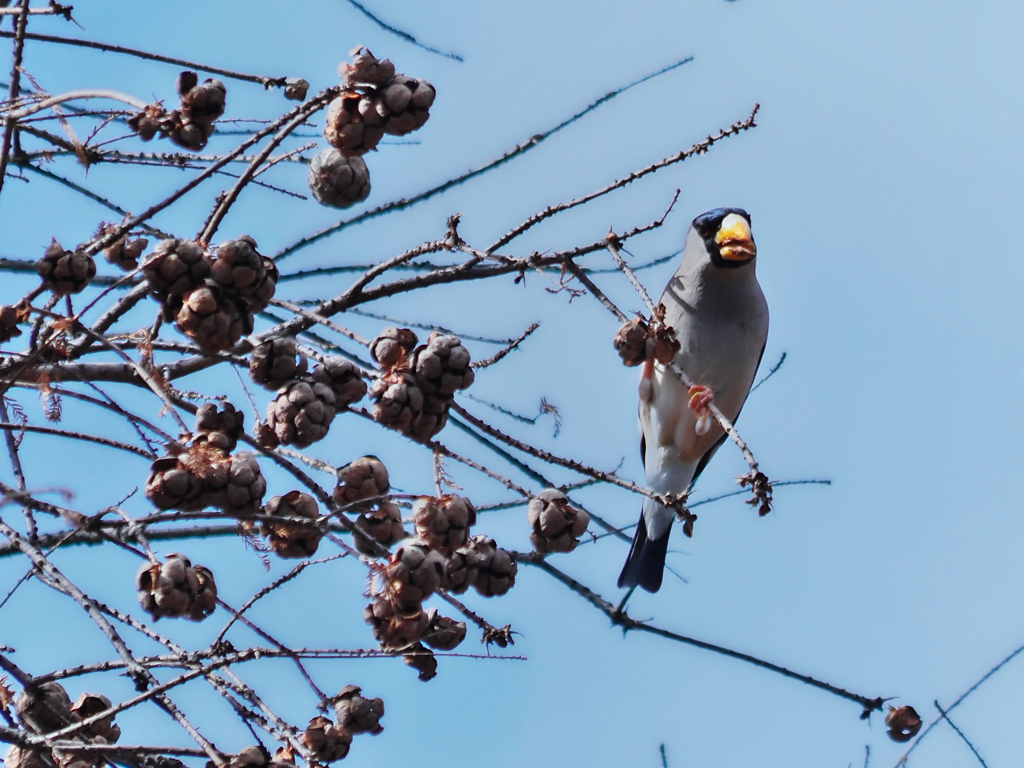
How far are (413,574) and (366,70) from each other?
0.69m

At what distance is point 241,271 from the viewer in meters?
1.29

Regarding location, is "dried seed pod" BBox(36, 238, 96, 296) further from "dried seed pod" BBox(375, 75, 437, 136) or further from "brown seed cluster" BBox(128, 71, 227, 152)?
"dried seed pod" BBox(375, 75, 437, 136)

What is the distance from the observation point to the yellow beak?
3496 millimetres

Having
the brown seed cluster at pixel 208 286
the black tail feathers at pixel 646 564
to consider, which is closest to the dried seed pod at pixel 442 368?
the brown seed cluster at pixel 208 286

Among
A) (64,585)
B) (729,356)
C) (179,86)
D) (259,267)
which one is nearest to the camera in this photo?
(259,267)

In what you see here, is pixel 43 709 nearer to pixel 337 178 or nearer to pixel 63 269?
pixel 63 269

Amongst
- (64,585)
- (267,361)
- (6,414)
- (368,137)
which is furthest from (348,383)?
(6,414)

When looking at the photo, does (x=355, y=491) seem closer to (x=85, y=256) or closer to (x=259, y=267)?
(x=259, y=267)

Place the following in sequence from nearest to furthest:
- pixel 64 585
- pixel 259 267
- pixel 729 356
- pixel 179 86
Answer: pixel 259 267
pixel 64 585
pixel 179 86
pixel 729 356

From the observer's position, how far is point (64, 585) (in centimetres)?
142

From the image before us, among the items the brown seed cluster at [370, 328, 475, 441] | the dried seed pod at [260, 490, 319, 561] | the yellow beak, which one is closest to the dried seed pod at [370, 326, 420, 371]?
the brown seed cluster at [370, 328, 475, 441]

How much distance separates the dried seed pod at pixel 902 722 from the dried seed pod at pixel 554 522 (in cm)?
105

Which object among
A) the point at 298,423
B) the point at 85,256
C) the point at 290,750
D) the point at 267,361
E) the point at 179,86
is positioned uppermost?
the point at 179,86

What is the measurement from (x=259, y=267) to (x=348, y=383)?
0.20 metres
